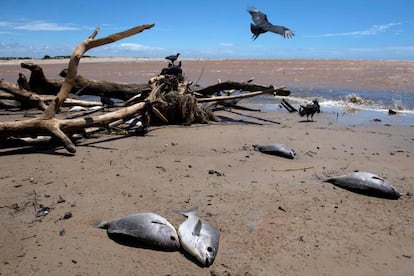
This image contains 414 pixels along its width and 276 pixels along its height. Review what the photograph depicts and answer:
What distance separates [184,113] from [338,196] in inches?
189

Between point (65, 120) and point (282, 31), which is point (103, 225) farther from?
point (282, 31)

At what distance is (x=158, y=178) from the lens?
4.68m

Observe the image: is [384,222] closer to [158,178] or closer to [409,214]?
[409,214]

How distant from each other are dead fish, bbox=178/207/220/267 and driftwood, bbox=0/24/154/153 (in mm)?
2981

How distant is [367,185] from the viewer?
4.43 metres

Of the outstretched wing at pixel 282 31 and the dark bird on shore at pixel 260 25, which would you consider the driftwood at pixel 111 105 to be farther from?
the outstretched wing at pixel 282 31

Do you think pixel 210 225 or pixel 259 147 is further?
pixel 259 147

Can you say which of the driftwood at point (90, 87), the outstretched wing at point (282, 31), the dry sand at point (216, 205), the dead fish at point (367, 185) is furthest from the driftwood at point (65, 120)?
the dead fish at point (367, 185)

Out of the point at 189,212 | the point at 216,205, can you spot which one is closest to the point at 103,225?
the point at 189,212

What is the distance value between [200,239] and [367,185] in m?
2.44

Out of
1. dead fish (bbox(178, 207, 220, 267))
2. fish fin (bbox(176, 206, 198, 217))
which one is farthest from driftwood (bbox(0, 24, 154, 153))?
dead fish (bbox(178, 207, 220, 267))

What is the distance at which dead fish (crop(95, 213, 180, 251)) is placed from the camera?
3100 millimetres

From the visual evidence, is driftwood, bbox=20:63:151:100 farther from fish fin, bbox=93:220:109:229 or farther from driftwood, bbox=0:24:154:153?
fish fin, bbox=93:220:109:229

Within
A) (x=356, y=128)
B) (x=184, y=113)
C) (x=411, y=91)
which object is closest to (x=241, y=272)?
(x=184, y=113)
